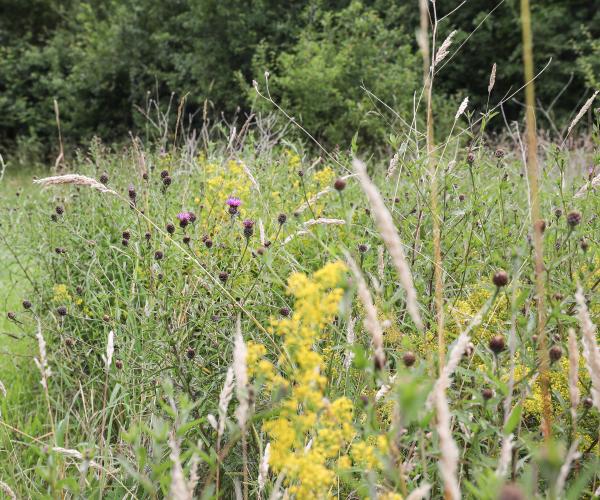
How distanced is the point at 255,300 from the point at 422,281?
613mm

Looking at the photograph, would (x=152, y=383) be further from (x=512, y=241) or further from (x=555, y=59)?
(x=555, y=59)

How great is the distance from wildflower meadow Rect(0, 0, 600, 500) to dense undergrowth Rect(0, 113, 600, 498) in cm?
1

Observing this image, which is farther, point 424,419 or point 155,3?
point 155,3

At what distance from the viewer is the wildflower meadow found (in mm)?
950

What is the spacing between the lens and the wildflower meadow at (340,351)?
0.95 meters

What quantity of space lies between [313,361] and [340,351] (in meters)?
1.02

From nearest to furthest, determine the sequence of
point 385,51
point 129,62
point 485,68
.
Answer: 1. point 385,51
2. point 485,68
3. point 129,62

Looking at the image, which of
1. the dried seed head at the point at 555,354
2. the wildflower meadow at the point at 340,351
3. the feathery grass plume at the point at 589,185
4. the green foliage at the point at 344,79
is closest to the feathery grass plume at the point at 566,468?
the wildflower meadow at the point at 340,351

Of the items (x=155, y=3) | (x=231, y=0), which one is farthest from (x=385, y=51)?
(x=155, y=3)

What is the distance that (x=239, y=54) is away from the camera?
13.1 metres

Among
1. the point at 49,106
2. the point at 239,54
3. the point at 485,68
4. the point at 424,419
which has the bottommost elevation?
the point at 49,106

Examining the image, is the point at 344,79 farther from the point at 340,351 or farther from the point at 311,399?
the point at 311,399

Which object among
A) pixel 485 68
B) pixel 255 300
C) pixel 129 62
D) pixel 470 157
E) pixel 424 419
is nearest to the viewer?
pixel 424 419

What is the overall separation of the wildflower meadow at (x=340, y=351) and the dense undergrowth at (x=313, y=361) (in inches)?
0.4
